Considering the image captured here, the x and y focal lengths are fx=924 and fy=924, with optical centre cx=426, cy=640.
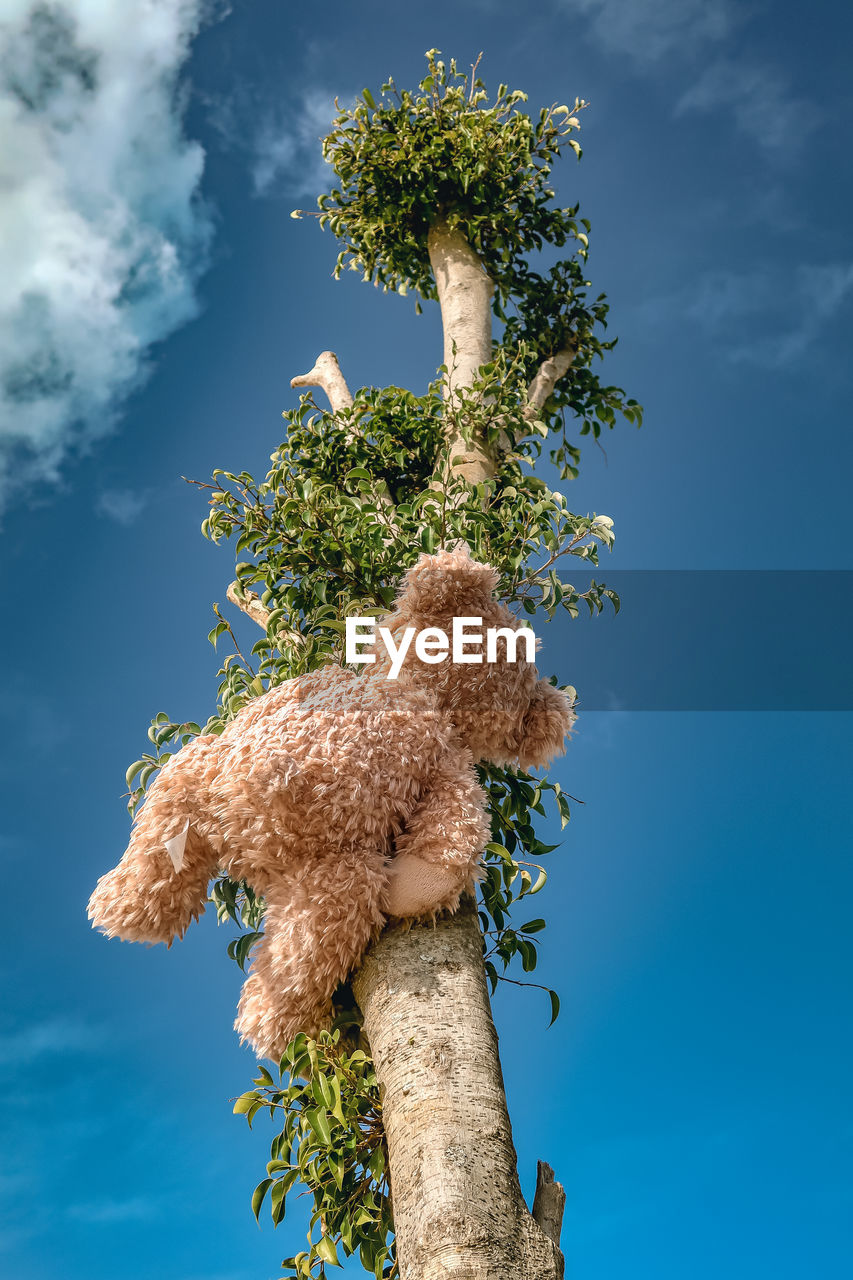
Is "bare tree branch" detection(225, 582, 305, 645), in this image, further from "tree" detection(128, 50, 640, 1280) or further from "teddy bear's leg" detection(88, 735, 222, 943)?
"teddy bear's leg" detection(88, 735, 222, 943)

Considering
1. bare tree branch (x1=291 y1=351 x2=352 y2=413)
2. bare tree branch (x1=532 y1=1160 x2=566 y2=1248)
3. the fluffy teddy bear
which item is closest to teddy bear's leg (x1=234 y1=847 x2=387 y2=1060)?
the fluffy teddy bear

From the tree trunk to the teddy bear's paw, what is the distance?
0.06m

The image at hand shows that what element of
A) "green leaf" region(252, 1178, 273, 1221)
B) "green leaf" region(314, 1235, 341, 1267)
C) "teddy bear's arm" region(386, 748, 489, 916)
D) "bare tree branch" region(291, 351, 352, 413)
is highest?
"bare tree branch" region(291, 351, 352, 413)

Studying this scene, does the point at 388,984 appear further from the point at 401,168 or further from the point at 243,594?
the point at 401,168

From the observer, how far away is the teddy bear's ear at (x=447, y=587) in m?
2.00

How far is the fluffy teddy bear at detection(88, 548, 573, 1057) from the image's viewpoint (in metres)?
1.81

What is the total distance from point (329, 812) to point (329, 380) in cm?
264

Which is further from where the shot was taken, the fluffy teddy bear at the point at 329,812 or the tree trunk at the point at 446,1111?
the fluffy teddy bear at the point at 329,812

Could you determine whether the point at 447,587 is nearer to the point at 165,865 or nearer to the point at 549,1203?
the point at 165,865

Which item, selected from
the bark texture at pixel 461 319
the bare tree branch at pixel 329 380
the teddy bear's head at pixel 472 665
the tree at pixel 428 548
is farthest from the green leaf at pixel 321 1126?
the bare tree branch at pixel 329 380

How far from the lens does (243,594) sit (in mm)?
2949

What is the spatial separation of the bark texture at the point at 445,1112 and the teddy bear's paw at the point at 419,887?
0.06m

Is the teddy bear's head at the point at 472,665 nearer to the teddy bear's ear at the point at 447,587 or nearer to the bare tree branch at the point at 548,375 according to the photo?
the teddy bear's ear at the point at 447,587

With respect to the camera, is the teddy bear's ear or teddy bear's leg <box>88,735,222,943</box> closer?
teddy bear's leg <box>88,735,222,943</box>
